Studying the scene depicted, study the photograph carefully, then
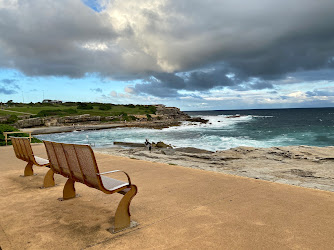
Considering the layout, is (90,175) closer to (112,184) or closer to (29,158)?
(112,184)

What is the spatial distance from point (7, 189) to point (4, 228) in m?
2.36

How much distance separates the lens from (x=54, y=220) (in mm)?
3873

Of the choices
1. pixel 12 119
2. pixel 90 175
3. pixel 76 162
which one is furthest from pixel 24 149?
pixel 12 119

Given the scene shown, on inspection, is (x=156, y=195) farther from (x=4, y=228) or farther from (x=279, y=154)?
(x=279, y=154)

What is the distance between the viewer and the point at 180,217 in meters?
3.92

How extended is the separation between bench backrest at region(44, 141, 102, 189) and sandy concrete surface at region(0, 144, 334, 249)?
606 millimetres

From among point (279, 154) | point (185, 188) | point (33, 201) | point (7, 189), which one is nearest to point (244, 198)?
point (185, 188)

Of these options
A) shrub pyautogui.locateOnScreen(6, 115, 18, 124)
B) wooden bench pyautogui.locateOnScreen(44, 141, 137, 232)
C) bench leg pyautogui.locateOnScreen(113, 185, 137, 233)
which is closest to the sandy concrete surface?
bench leg pyautogui.locateOnScreen(113, 185, 137, 233)

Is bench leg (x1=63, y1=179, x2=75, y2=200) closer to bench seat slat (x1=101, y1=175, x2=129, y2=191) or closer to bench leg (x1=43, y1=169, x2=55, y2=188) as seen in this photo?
bench leg (x1=43, y1=169, x2=55, y2=188)

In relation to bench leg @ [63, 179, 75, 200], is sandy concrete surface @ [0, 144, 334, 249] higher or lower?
lower

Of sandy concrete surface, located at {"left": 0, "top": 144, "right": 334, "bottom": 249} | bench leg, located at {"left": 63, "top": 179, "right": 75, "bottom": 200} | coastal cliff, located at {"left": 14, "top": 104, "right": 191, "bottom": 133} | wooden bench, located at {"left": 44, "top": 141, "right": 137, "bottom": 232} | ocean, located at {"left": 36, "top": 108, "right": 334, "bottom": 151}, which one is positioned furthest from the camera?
coastal cliff, located at {"left": 14, "top": 104, "right": 191, "bottom": 133}

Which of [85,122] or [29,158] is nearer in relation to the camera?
[29,158]

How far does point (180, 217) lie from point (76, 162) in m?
1.75

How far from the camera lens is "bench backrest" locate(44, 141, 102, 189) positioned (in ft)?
11.6
